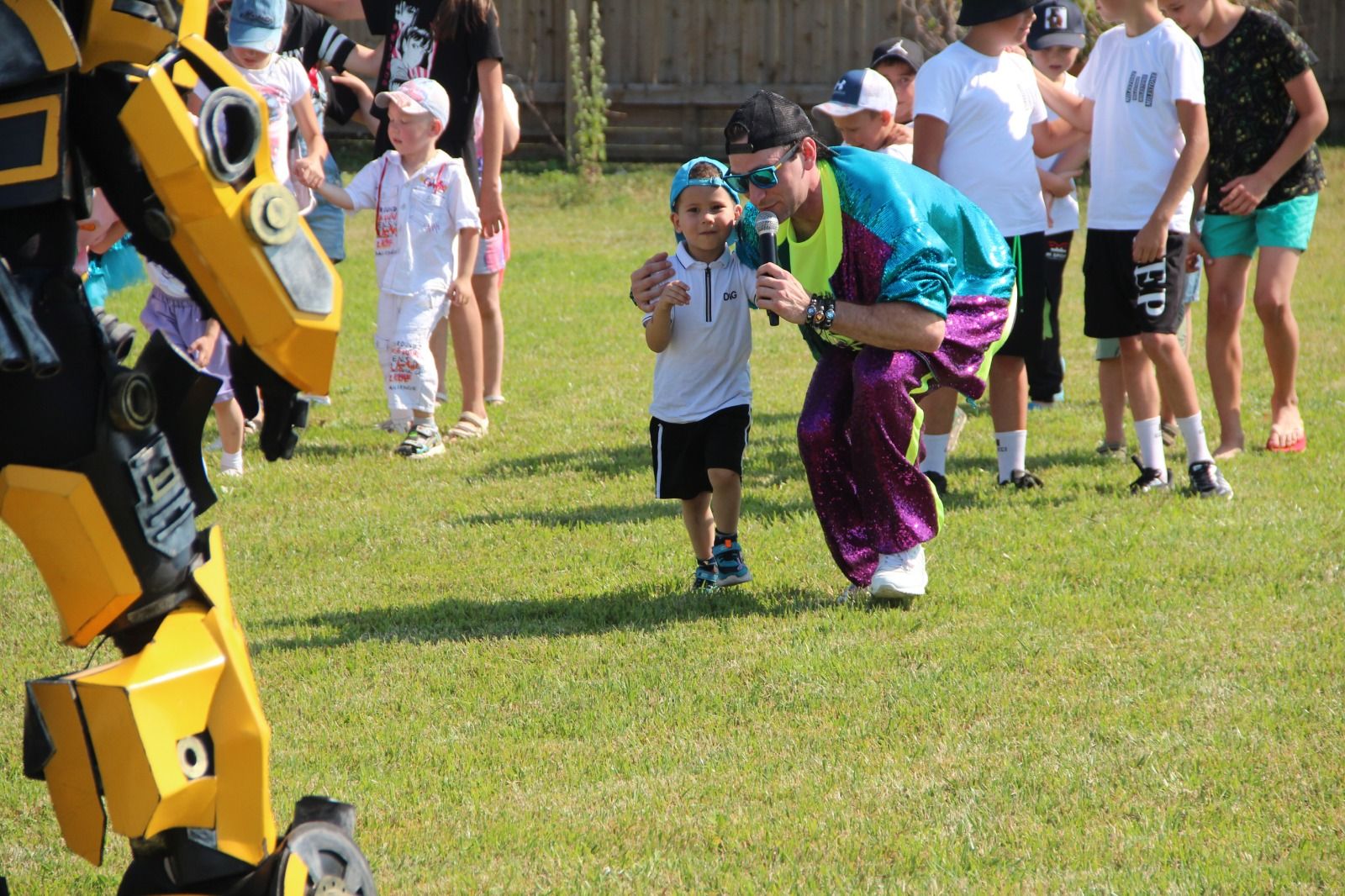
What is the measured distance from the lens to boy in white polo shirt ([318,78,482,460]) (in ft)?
23.4

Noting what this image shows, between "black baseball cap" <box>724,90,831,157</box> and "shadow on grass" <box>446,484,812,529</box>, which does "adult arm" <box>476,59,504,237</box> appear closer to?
"shadow on grass" <box>446,484,812,529</box>

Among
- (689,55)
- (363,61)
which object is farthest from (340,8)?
(689,55)

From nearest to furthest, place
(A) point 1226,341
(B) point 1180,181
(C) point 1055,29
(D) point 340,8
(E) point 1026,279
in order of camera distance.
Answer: (B) point 1180,181 → (E) point 1026,279 → (A) point 1226,341 → (C) point 1055,29 → (D) point 340,8

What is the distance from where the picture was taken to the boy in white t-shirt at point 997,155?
6.24 metres

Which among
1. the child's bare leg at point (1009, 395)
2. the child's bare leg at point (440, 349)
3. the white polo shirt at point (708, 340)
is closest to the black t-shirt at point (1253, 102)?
the child's bare leg at point (1009, 395)

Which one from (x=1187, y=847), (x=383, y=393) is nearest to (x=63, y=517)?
(x=1187, y=847)

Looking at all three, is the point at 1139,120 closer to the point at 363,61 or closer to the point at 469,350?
the point at 469,350

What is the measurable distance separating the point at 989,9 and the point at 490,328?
3.23 m

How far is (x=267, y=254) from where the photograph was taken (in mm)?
2605

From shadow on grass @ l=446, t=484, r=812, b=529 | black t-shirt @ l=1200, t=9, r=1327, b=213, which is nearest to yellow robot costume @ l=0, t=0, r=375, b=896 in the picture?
shadow on grass @ l=446, t=484, r=812, b=529

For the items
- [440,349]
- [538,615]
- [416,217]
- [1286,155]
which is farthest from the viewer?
[440,349]

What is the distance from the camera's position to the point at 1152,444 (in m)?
6.30

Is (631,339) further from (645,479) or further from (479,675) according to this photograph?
(479,675)

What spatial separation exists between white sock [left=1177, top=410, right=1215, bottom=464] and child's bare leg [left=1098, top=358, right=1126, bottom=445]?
79 centimetres
